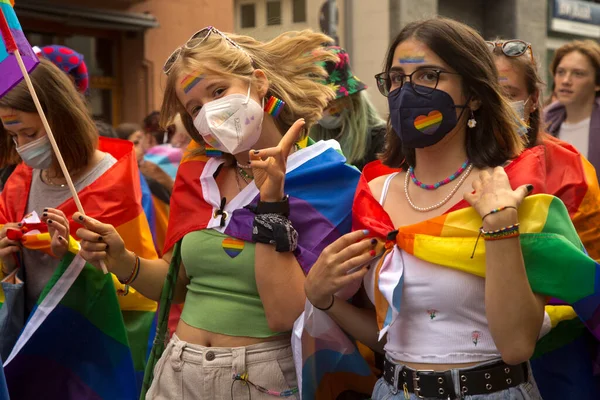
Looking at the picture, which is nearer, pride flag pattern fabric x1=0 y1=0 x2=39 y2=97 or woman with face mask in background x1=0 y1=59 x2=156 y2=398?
pride flag pattern fabric x1=0 y1=0 x2=39 y2=97

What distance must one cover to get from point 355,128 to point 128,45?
355 inches

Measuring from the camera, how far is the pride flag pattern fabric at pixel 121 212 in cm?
374

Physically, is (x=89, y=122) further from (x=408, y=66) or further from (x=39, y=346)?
(x=408, y=66)

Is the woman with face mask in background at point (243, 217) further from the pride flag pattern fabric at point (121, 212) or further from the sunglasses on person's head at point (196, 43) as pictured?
the pride flag pattern fabric at point (121, 212)

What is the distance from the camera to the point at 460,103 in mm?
2486

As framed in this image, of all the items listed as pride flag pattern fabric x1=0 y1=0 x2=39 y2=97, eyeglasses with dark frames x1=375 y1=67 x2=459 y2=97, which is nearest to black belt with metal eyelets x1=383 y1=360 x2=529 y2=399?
eyeglasses with dark frames x1=375 y1=67 x2=459 y2=97

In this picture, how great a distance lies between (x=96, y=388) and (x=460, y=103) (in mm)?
2090

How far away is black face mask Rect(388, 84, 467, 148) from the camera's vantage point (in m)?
2.45

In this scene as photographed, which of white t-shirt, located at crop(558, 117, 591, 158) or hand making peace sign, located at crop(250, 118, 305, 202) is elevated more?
hand making peace sign, located at crop(250, 118, 305, 202)

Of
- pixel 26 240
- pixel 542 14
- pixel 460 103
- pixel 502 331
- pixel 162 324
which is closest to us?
pixel 502 331

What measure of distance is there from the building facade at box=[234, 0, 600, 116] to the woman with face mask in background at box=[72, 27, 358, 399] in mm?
8067

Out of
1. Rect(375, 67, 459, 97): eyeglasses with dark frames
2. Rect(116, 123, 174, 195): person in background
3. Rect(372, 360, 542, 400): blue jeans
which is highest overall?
Rect(375, 67, 459, 97): eyeglasses with dark frames

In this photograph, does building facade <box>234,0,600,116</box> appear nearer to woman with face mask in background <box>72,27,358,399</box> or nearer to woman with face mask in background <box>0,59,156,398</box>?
woman with face mask in background <box>0,59,156,398</box>

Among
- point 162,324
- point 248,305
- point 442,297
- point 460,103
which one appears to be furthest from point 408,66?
point 162,324
